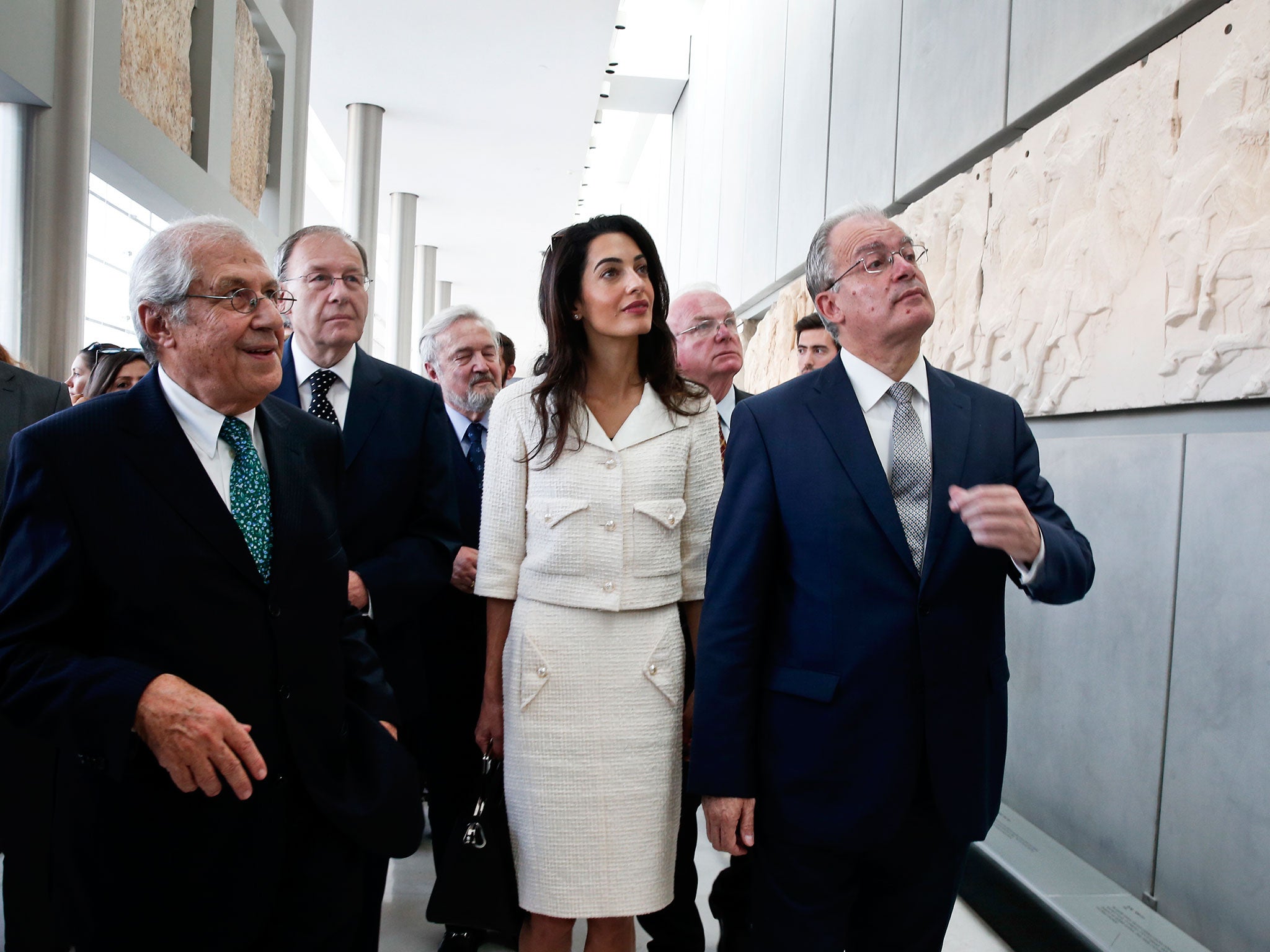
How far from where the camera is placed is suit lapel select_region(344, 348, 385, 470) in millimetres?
2592

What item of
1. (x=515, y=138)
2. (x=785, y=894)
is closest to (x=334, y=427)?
(x=785, y=894)

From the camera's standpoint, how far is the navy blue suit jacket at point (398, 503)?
2510 millimetres

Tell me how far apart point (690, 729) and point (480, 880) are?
638 millimetres

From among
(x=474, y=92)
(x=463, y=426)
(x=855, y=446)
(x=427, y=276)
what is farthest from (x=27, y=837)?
(x=427, y=276)

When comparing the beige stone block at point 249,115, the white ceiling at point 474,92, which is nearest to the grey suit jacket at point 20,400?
the beige stone block at point 249,115

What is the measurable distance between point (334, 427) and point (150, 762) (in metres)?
0.84

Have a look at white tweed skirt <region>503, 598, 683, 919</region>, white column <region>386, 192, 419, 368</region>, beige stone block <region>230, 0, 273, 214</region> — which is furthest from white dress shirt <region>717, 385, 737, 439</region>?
white column <region>386, 192, 419, 368</region>

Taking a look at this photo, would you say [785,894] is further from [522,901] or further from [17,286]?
[17,286]

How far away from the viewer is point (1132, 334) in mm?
3422

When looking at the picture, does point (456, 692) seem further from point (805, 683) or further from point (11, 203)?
point (11, 203)

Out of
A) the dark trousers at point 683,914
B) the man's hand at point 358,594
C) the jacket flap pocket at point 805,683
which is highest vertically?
the man's hand at point 358,594

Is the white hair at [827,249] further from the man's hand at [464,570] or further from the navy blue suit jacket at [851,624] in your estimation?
the man's hand at [464,570]

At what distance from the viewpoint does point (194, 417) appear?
1.77 m

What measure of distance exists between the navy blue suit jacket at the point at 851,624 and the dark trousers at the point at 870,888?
0.06 meters
